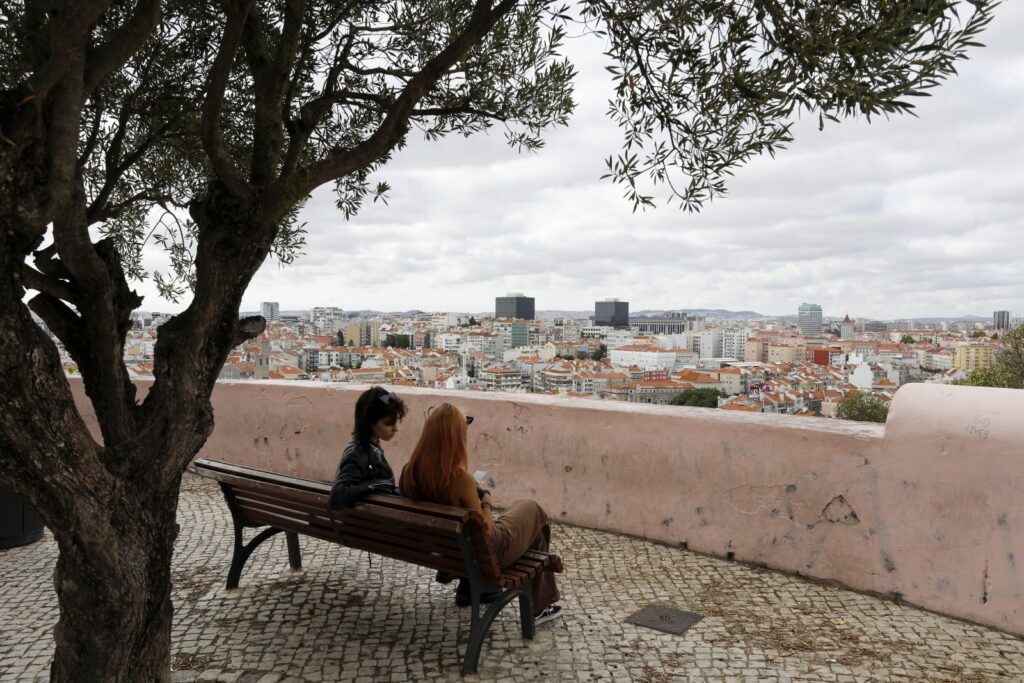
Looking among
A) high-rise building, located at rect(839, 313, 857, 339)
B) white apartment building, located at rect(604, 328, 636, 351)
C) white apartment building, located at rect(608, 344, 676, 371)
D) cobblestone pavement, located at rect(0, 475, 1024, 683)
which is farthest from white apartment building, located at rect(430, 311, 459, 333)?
high-rise building, located at rect(839, 313, 857, 339)

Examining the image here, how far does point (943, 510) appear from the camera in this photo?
4.03 metres

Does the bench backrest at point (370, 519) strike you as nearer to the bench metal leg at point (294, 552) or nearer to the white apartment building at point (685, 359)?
the bench metal leg at point (294, 552)

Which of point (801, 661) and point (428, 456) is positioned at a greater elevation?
point (428, 456)

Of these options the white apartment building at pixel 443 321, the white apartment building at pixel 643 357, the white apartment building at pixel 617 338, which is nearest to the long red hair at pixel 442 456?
the white apartment building at pixel 443 321

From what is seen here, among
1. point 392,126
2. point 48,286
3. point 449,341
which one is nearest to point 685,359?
point 449,341

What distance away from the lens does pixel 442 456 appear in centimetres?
358

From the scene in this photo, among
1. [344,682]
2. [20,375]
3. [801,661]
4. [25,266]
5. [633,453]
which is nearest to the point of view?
[20,375]

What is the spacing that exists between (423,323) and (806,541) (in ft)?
77.6

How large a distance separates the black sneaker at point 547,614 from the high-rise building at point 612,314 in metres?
34.8

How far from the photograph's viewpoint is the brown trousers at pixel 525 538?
11.6 feet

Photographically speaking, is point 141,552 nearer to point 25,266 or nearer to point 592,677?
point 25,266

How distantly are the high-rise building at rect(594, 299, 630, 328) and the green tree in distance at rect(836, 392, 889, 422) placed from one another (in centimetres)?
2306

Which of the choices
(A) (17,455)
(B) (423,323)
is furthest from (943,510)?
(B) (423,323)

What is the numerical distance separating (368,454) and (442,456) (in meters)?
0.47
